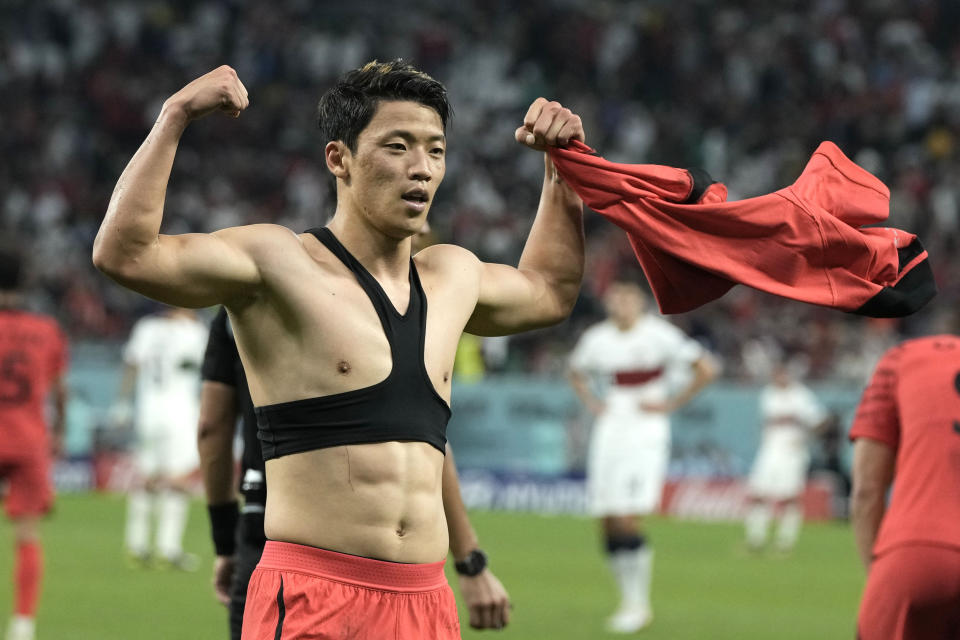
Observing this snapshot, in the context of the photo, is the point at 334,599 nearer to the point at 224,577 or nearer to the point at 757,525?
the point at 224,577

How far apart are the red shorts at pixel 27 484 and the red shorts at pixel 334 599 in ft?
18.8

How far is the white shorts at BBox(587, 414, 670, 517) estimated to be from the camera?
11.2m

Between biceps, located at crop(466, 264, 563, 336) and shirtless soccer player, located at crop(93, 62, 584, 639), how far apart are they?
11.8 inches

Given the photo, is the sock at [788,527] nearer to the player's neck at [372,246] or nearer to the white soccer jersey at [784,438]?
the white soccer jersey at [784,438]

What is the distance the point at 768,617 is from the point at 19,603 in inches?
214

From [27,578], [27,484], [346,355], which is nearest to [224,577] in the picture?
[346,355]

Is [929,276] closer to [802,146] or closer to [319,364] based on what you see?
[319,364]

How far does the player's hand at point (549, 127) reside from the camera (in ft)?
13.6

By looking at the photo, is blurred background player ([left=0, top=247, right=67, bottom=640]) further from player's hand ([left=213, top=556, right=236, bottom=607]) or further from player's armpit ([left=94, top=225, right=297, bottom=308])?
player's armpit ([left=94, top=225, right=297, bottom=308])

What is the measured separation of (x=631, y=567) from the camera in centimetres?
1063

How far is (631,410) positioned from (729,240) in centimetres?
763

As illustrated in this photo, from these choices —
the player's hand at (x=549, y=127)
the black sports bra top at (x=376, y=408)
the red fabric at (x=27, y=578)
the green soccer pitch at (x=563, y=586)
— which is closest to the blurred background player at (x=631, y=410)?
the green soccer pitch at (x=563, y=586)

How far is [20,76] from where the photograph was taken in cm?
2869

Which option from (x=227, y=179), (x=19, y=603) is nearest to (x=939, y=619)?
(x=19, y=603)
